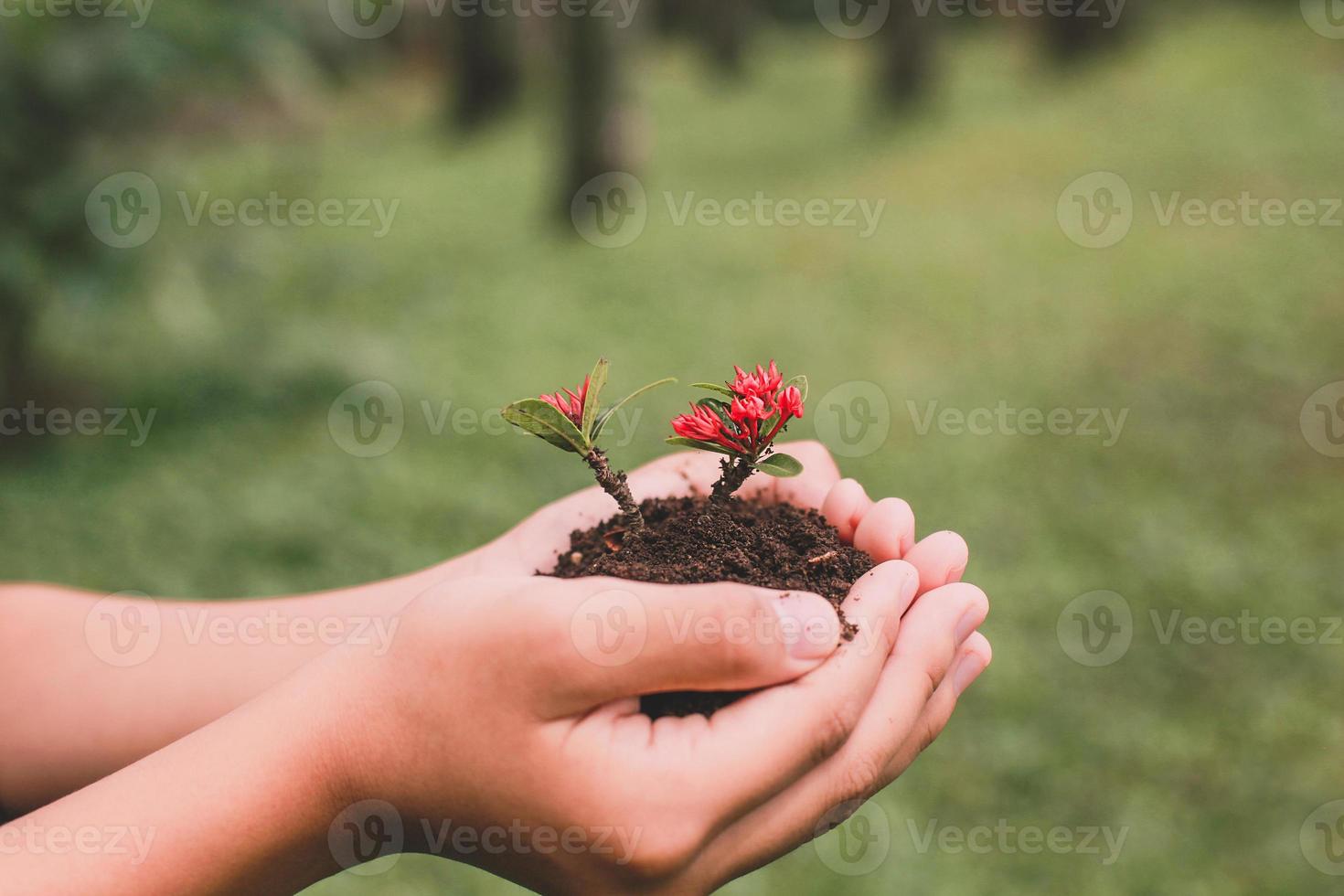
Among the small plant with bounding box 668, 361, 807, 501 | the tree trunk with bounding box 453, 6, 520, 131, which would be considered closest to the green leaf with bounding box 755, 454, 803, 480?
the small plant with bounding box 668, 361, 807, 501

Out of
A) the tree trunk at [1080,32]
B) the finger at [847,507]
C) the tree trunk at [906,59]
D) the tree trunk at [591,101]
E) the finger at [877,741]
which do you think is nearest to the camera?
the finger at [877,741]

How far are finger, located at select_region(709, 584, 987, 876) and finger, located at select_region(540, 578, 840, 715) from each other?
13cm

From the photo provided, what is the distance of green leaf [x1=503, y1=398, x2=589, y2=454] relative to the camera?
1552mm

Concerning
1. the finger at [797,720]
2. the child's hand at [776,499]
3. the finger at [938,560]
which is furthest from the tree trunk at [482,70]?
the finger at [797,720]

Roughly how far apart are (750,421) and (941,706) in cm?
52

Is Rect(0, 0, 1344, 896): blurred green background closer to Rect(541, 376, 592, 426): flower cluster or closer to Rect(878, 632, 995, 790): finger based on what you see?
Rect(878, 632, 995, 790): finger

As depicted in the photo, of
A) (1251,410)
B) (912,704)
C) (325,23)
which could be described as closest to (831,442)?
(1251,410)

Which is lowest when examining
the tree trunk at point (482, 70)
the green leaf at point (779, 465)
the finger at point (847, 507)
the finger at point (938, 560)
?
the finger at point (938, 560)

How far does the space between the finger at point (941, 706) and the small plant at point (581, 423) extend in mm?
535

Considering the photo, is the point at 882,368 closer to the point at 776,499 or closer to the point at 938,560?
the point at 776,499

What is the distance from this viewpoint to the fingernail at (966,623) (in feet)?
4.89

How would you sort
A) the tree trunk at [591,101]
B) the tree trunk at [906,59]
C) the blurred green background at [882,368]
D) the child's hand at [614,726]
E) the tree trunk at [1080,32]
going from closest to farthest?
the child's hand at [614,726] < the blurred green background at [882,368] < the tree trunk at [591,101] < the tree trunk at [906,59] < the tree trunk at [1080,32]

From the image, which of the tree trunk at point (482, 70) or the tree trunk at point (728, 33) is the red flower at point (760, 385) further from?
the tree trunk at point (728, 33)

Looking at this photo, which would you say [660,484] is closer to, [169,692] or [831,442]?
[169,692]
